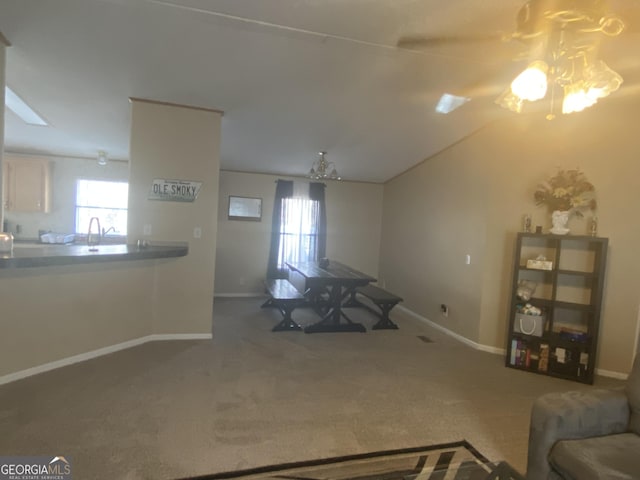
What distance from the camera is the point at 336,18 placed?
2.35 m

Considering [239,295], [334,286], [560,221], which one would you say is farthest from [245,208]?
[560,221]

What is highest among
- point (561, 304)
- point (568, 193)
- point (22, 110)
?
point (22, 110)

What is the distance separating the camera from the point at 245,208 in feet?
19.9

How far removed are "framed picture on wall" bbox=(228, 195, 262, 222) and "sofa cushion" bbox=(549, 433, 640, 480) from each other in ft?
17.1

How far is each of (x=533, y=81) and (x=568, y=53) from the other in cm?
40

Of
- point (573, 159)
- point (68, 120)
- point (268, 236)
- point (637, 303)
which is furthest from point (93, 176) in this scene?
point (637, 303)

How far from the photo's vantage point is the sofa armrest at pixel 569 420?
1.62 m

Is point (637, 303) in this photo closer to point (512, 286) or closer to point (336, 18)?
point (512, 286)

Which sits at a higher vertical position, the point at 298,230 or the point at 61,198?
the point at 61,198

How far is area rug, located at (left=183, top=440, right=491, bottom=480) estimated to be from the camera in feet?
6.06

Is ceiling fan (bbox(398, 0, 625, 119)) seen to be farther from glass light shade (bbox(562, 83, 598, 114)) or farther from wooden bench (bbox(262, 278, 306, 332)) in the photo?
wooden bench (bbox(262, 278, 306, 332))

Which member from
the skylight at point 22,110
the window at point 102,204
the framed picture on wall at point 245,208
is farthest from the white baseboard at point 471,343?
the skylight at point 22,110

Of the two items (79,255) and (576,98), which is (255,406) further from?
(576,98)

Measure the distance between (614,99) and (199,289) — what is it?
15.0ft
